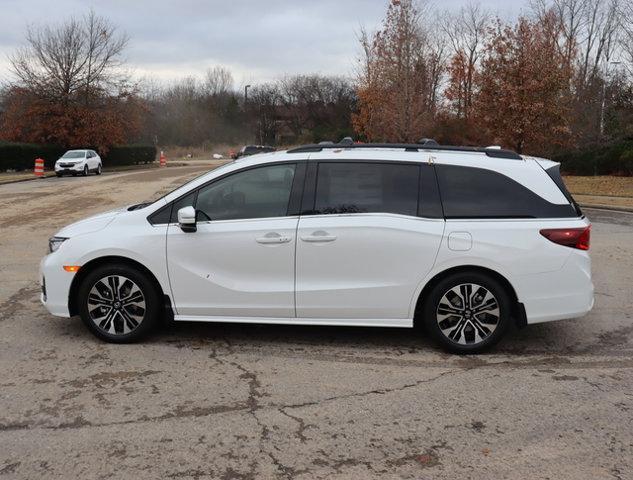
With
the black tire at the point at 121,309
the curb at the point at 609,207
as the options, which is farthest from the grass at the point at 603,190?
the black tire at the point at 121,309

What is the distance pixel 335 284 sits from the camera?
494 centimetres

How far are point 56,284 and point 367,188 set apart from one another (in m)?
2.83

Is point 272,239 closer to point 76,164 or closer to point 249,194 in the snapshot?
point 249,194

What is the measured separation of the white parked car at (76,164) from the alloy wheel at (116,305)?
1218 inches

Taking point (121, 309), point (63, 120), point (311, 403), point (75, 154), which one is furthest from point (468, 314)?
point (63, 120)

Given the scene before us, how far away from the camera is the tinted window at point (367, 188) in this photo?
4.99 meters

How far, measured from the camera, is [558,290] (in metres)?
4.86

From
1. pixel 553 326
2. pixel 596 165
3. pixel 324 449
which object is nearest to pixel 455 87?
pixel 596 165

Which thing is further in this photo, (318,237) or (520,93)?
(520,93)

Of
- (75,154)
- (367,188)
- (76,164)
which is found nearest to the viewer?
(367,188)

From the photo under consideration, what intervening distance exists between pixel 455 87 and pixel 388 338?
37.9 meters

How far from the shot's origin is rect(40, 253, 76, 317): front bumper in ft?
16.9

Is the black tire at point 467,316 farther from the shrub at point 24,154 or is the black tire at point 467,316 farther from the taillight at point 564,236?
the shrub at point 24,154

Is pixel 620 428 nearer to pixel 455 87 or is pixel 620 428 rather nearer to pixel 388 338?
pixel 388 338
